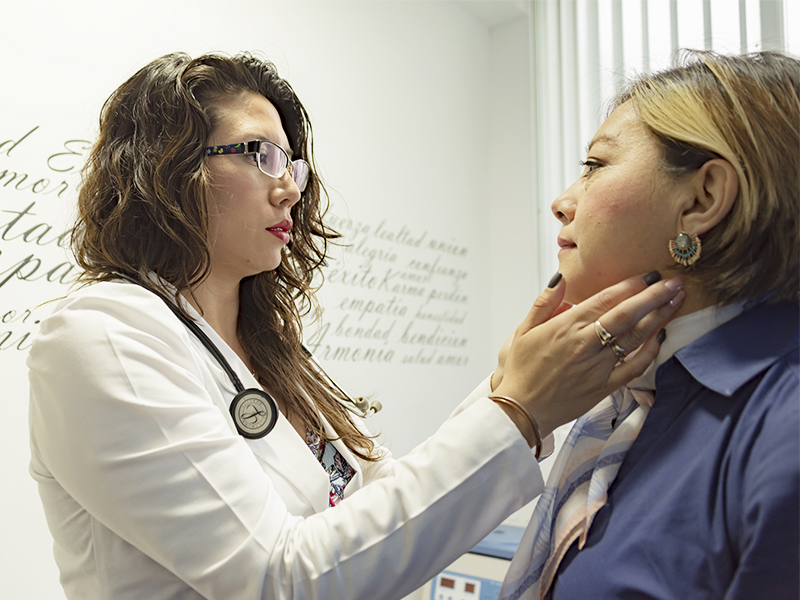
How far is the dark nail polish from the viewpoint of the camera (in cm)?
95

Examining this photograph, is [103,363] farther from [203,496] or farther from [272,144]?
[272,144]

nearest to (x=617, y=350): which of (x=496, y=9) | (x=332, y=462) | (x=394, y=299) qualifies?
(x=332, y=462)

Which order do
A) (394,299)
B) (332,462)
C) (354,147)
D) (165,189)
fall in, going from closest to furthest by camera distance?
1. (165,189)
2. (332,462)
3. (354,147)
4. (394,299)

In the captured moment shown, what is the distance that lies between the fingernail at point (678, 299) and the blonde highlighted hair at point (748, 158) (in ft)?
0.09

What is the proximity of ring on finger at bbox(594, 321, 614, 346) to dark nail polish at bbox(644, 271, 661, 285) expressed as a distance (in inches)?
4.4

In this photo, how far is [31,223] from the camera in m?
1.70

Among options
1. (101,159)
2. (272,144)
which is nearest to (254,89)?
(272,144)

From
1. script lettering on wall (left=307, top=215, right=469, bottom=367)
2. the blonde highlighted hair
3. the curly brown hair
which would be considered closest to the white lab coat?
the curly brown hair

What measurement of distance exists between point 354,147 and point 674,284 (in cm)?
193

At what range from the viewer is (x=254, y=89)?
142 centimetres

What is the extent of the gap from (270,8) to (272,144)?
1261mm

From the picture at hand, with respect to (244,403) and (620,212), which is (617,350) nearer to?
(620,212)

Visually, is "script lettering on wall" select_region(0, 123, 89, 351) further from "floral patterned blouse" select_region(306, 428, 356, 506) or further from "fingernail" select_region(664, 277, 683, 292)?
"fingernail" select_region(664, 277, 683, 292)

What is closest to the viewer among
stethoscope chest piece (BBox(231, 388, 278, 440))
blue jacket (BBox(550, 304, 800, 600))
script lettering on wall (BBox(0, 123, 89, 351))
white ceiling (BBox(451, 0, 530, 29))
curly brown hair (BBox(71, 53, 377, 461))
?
blue jacket (BBox(550, 304, 800, 600))
